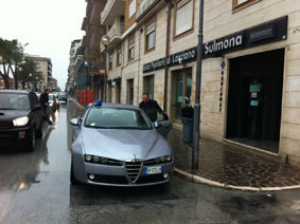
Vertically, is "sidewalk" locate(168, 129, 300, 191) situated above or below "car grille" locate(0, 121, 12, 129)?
below

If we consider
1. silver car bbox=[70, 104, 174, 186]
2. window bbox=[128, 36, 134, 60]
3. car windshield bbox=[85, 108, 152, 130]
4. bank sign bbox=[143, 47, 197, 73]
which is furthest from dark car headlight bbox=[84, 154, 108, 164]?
window bbox=[128, 36, 134, 60]

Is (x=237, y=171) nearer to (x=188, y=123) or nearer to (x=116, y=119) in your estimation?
(x=188, y=123)

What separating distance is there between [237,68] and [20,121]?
22.1 feet

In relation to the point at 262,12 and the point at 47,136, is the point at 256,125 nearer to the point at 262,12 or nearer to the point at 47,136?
the point at 262,12

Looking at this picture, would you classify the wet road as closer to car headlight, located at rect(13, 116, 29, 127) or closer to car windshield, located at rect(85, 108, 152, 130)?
car windshield, located at rect(85, 108, 152, 130)

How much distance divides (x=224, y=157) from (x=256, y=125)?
2.83 m

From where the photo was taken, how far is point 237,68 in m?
8.79

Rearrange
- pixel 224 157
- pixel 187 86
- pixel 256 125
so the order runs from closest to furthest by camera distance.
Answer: pixel 224 157
pixel 256 125
pixel 187 86

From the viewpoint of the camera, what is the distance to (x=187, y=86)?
39.2 ft

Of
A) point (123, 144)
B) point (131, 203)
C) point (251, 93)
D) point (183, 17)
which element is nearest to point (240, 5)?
point (251, 93)

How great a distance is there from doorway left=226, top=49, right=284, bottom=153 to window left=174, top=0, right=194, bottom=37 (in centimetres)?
352

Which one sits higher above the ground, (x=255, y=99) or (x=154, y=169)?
(x=255, y=99)

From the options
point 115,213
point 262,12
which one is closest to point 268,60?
point 262,12

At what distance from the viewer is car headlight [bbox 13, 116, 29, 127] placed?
6.50 metres
